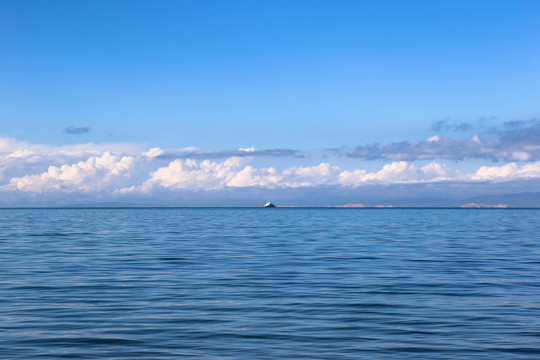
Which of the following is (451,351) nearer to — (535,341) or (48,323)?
(535,341)

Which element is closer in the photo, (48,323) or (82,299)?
(48,323)

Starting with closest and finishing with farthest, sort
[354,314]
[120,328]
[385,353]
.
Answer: [385,353] → [120,328] → [354,314]

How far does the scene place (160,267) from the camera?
104ft

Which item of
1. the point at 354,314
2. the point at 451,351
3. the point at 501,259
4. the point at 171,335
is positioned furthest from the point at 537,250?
the point at 171,335

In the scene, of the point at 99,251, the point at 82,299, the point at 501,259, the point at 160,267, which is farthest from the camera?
the point at 99,251

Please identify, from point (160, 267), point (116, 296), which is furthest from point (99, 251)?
point (116, 296)

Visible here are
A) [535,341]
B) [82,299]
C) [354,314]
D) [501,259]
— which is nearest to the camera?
[535,341]

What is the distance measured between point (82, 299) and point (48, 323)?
4.12 m

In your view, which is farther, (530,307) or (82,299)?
(82,299)

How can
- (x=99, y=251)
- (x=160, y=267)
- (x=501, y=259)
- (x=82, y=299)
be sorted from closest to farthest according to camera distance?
(x=82, y=299) → (x=160, y=267) → (x=501, y=259) → (x=99, y=251)

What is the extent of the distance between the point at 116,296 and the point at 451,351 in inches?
504

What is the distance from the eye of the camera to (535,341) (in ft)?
50.4

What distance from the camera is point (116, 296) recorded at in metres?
22.2

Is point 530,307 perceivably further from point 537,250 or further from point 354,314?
point 537,250
